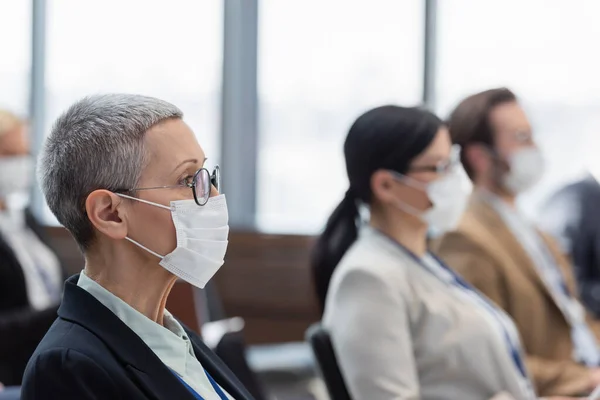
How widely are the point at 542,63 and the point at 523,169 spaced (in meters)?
2.50

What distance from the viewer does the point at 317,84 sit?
239 inches

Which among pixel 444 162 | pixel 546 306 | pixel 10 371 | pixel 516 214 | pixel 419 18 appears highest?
pixel 419 18

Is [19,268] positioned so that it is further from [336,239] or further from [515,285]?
[515,285]

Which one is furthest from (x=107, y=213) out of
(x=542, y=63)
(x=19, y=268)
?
(x=542, y=63)

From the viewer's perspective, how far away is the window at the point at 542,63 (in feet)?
17.8

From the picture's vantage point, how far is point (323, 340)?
7.14ft

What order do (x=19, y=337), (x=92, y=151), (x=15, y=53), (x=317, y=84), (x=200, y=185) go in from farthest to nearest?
(x=15, y=53) → (x=317, y=84) → (x=19, y=337) → (x=200, y=185) → (x=92, y=151)

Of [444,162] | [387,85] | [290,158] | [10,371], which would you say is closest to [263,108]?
[290,158]

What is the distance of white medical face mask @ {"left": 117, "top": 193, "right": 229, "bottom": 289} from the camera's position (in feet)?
4.93

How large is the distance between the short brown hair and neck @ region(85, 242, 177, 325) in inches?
67.7

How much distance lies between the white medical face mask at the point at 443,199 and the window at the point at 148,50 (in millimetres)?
3684

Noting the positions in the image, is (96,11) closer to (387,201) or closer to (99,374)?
(387,201)

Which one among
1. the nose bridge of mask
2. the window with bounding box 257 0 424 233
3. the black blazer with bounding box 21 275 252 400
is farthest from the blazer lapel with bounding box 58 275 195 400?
the window with bounding box 257 0 424 233

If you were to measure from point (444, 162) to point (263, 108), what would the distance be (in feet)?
12.4
